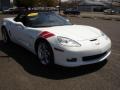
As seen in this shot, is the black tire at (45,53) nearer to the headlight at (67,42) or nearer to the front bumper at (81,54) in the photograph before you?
the front bumper at (81,54)

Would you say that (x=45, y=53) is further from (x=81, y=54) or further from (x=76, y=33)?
(x=81, y=54)

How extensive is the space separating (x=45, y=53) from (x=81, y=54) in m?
0.98

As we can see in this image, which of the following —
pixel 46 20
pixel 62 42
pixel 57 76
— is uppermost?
pixel 46 20

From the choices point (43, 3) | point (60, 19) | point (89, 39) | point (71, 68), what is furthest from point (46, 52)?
point (43, 3)

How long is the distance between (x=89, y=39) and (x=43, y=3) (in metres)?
62.2

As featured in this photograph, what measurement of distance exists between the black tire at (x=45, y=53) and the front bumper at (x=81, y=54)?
6.8 inches

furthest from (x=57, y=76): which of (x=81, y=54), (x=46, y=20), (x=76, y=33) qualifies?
(x=46, y=20)

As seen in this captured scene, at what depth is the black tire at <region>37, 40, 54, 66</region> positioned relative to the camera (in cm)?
521

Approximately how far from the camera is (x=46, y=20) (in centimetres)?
640

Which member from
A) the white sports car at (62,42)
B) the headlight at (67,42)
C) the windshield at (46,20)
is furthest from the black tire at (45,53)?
the windshield at (46,20)

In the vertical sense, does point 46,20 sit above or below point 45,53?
above

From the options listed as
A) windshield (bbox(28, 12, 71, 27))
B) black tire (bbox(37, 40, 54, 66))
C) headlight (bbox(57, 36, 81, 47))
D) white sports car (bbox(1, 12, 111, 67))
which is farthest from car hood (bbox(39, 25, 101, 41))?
windshield (bbox(28, 12, 71, 27))

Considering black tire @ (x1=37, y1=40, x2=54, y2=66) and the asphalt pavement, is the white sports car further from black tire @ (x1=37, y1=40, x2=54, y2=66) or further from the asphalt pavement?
the asphalt pavement

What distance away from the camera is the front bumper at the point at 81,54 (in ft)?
16.0
